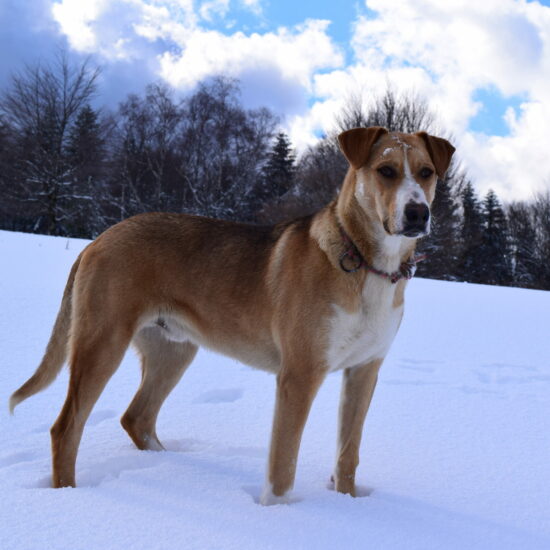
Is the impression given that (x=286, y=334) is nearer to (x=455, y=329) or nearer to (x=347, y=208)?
(x=347, y=208)

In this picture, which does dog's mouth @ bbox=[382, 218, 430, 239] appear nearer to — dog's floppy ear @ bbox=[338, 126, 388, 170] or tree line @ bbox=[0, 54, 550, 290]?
dog's floppy ear @ bbox=[338, 126, 388, 170]

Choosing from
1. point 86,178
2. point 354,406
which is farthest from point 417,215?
point 86,178

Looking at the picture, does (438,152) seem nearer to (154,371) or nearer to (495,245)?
(154,371)

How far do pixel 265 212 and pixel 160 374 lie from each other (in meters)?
26.6

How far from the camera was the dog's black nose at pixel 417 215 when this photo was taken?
248 centimetres

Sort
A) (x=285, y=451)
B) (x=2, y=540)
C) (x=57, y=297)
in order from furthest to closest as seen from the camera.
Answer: (x=57, y=297) < (x=285, y=451) < (x=2, y=540)

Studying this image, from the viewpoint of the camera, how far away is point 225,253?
3209 mm

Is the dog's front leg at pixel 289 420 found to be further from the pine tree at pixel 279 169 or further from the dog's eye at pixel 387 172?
the pine tree at pixel 279 169

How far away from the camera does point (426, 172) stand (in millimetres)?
2820

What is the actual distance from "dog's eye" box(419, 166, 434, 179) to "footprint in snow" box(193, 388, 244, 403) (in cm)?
218

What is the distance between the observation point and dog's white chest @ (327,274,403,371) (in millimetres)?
2604

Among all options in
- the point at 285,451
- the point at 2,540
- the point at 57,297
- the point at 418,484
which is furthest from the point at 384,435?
the point at 57,297

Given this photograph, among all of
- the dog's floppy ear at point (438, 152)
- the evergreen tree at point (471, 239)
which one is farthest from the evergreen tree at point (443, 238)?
the dog's floppy ear at point (438, 152)

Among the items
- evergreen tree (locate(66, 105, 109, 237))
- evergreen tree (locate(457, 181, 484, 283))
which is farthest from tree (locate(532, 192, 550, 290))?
evergreen tree (locate(66, 105, 109, 237))
